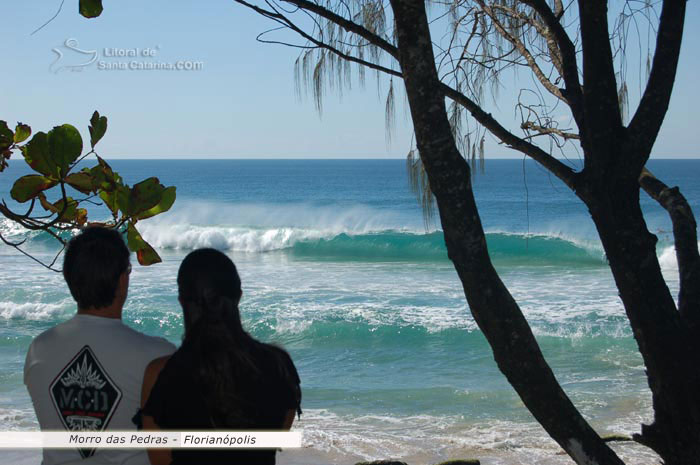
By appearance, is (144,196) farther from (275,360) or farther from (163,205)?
(275,360)

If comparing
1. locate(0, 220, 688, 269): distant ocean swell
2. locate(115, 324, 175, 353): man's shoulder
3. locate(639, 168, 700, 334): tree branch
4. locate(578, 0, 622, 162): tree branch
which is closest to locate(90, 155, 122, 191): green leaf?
locate(115, 324, 175, 353): man's shoulder

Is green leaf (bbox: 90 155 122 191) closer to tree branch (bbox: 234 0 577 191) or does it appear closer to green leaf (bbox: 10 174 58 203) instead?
green leaf (bbox: 10 174 58 203)

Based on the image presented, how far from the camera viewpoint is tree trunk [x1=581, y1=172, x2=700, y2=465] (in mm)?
1742

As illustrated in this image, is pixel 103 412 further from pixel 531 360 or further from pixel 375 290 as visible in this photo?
pixel 375 290

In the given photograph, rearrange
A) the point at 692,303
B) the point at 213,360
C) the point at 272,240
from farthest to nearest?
the point at 272,240
the point at 692,303
the point at 213,360

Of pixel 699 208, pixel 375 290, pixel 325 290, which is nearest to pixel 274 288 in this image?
pixel 325 290

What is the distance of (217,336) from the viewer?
1.56 meters

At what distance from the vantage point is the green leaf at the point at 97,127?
178 centimetres

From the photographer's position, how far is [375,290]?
47.5ft

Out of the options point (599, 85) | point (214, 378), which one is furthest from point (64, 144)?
point (599, 85)

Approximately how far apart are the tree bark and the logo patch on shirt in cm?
82

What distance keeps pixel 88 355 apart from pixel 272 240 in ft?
73.4

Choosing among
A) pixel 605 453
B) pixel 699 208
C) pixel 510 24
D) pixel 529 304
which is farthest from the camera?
pixel 699 208
